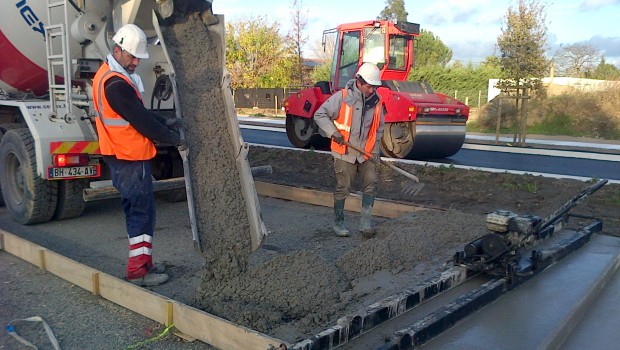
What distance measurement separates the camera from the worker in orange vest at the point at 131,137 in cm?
447

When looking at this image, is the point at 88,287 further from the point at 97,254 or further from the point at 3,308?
the point at 97,254

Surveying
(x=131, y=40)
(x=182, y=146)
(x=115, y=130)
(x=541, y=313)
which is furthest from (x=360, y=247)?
(x=131, y=40)

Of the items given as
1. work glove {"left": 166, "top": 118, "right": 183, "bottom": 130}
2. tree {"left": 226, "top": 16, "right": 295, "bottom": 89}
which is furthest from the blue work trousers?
tree {"left": 226, "top": 16, "right": 295, "bottom": 89}

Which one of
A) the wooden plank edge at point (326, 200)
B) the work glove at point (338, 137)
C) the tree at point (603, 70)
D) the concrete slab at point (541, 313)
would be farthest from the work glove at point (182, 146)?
the tree at point (603, 70)

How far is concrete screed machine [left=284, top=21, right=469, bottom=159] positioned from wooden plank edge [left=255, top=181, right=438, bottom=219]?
12.3 feet

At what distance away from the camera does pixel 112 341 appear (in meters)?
3.71

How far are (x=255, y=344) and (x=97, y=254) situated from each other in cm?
290

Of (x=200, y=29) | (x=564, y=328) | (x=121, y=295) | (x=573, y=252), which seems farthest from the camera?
(x=200, y=29)

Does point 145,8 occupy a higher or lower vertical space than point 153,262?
higher

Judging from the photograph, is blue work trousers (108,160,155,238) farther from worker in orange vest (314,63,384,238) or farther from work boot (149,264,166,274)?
worker in orange vest (314,63,384,238)

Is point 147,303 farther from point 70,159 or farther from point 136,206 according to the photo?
point 70,159

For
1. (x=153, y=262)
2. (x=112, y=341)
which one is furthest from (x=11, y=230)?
(x=112, y=341)

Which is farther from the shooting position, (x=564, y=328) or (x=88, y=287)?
(x=88, y=287)

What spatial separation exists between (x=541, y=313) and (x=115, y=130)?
347 cm
